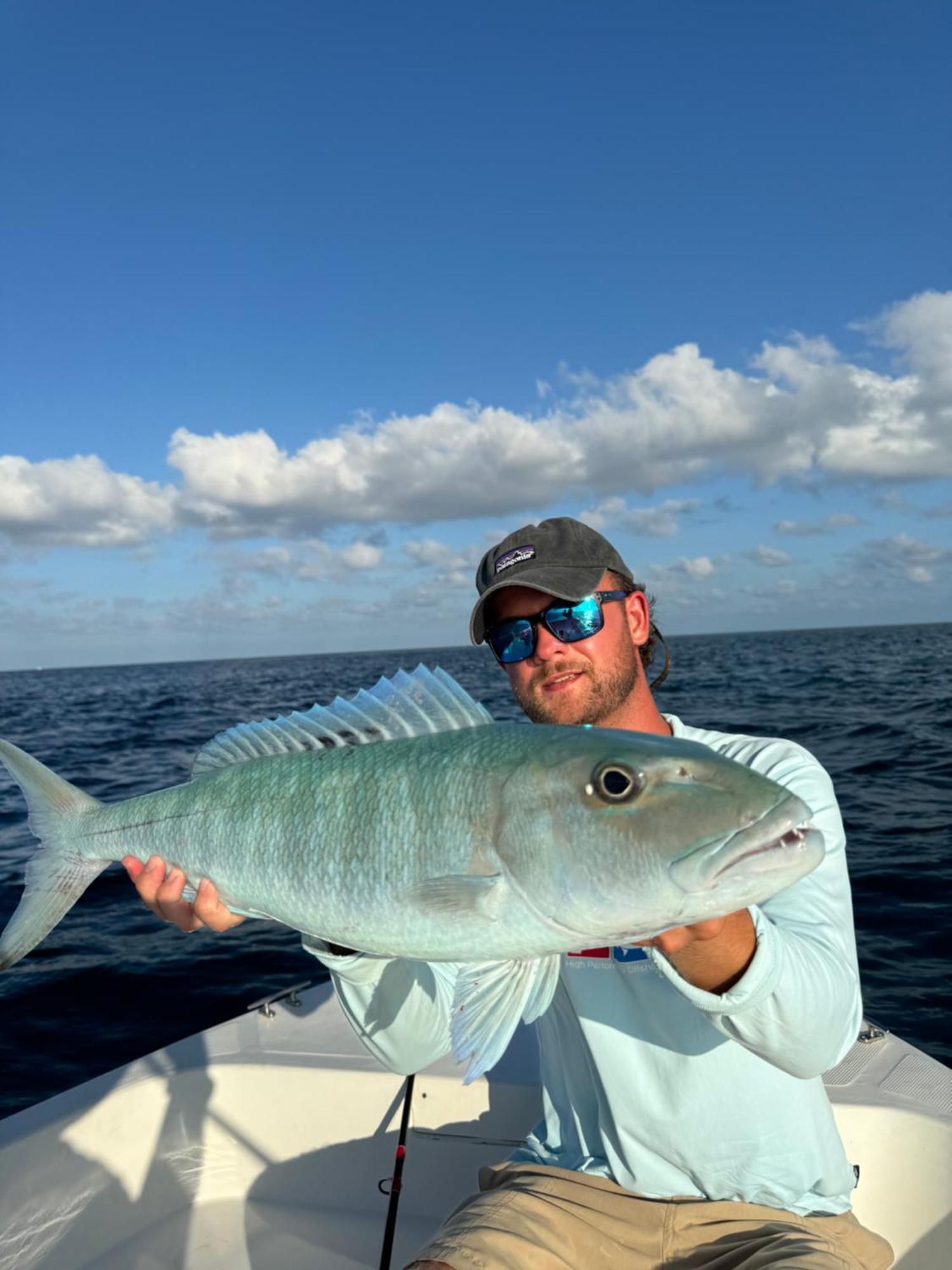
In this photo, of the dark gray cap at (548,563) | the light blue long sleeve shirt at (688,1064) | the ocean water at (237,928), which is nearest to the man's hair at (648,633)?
the dark gray cap at (548,563)

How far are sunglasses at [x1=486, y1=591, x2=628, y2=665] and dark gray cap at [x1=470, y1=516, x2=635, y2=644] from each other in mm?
69

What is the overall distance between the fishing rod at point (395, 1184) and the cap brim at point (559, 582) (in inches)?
79.3

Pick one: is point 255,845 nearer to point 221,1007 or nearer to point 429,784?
point 429,784

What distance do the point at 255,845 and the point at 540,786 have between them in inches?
37.2

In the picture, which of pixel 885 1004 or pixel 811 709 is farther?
pixel 811 709

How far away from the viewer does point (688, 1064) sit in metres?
2.66

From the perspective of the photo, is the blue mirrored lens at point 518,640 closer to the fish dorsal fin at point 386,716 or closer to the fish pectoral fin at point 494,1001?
the fish dorsal fin at point 386,716

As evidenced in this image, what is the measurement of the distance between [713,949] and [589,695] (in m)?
1.40

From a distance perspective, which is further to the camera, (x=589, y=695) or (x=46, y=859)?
(x=589, y=695)

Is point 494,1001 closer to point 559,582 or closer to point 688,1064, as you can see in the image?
point 688,1064

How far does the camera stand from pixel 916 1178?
3520 mm

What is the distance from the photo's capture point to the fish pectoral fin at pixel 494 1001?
79.0 inches

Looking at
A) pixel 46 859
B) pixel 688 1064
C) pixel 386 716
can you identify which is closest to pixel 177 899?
pixel 46 859

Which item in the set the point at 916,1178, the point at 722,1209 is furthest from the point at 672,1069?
the point at 916,1178
